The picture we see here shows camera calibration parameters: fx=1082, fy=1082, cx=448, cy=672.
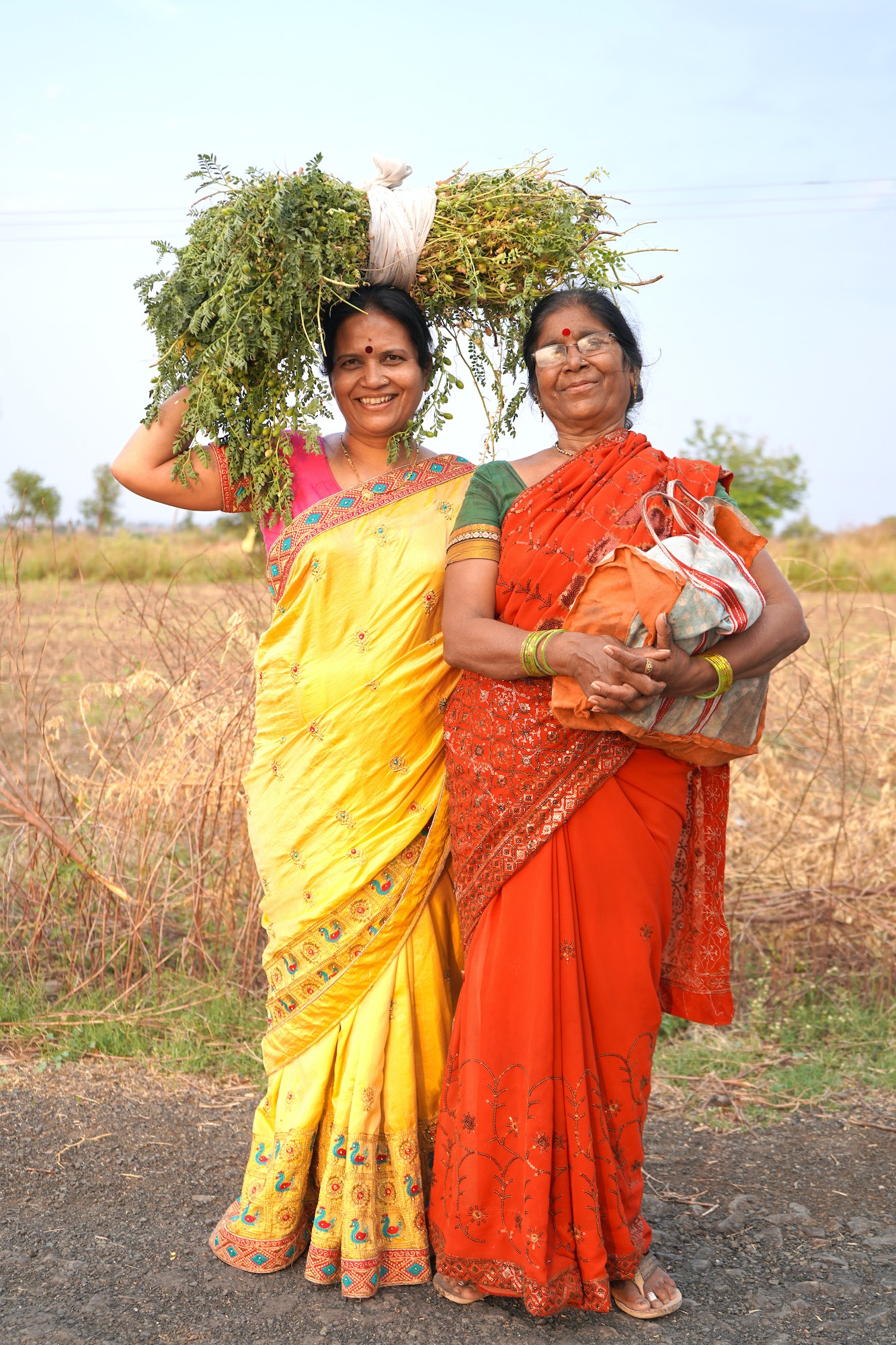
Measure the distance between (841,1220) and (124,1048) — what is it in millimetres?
2570

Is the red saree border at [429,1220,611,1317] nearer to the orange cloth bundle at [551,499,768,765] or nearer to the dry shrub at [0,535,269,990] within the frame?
the orange cloth bundle at [551,499,768,765]

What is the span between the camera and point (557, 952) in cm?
253

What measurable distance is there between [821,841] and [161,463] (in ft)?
11.3

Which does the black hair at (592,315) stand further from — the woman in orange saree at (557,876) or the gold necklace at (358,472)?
the gold necklace at (358,472)

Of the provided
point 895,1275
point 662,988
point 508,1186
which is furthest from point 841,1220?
point 508,1186

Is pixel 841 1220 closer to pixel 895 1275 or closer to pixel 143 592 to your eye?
pixel 895 1275

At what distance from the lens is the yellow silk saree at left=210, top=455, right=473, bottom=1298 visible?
2.77 metres

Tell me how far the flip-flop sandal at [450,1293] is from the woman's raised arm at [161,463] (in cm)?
211

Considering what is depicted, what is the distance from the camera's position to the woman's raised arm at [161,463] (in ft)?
9.45

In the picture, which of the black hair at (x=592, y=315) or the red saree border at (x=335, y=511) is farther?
the red saree border at (x=335, y=511)

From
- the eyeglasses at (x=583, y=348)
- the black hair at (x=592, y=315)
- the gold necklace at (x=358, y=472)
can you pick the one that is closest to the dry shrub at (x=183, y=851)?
the gold necklace at (x=358, y=472)

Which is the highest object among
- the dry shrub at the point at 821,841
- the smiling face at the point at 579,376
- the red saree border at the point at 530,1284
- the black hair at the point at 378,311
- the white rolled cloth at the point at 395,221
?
the white rolled cloth at the point at 395,221

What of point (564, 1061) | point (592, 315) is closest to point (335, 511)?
point (592, 315)

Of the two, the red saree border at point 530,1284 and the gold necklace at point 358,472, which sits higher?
the gold necklace at point 358,472
